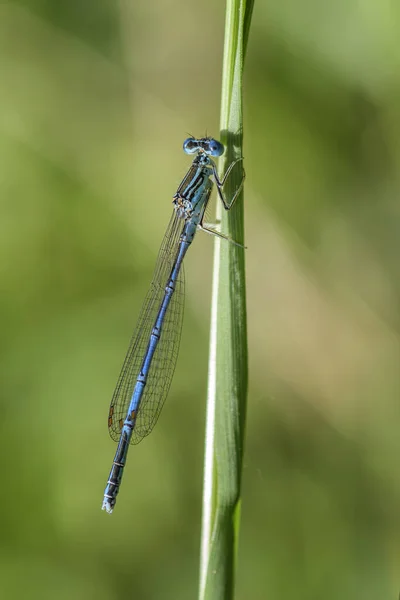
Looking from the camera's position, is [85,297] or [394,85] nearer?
[394,85]

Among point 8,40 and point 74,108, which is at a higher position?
point 8,40

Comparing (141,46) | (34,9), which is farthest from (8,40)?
(141,46)

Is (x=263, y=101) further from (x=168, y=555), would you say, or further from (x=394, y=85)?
(x=168, y=555)

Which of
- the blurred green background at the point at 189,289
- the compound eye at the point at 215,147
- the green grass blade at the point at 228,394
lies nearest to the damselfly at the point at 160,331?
the compound eye at the point at 215,147

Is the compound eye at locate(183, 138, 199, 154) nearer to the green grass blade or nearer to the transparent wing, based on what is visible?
the transparent wing

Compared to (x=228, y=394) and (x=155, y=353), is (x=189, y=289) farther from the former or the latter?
(x=228, y=394)

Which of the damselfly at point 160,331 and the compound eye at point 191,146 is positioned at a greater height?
the compound eye at point 191,146

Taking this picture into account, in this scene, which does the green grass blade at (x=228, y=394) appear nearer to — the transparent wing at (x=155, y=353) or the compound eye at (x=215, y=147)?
the compound eye at (x=215, y=147)
